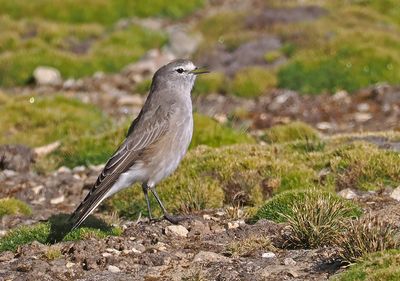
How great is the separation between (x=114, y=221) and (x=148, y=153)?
1.32 m

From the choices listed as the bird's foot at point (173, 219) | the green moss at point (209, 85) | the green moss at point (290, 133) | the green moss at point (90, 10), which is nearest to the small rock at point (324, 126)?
the green moss at point (290, 133)

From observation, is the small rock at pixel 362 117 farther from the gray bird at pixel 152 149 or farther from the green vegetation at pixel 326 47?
the gray bird at pixel 152 149

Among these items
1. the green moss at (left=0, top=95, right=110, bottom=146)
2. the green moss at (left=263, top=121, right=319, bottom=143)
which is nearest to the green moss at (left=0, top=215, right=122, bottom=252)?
the green moss at (left=263, top=121, right=319, bottom=143)

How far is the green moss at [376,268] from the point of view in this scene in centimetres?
861

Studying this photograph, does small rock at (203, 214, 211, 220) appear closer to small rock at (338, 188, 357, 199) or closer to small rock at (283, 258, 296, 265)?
small rock at (338, 188, 357, 199)

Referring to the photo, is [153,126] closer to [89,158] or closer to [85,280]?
[85,280]

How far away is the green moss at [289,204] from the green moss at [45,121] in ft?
32.1

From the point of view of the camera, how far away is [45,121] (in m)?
22.4

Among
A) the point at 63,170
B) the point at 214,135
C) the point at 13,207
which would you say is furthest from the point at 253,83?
the point at 13,207

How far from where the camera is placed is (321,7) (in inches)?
1435

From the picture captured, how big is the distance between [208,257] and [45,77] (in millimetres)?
20236

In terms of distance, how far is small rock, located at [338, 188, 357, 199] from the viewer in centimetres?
1299

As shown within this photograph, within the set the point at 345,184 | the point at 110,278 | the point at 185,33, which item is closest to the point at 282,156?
the point at 345,184

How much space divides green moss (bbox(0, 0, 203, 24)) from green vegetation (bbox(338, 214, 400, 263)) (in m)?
32.1
